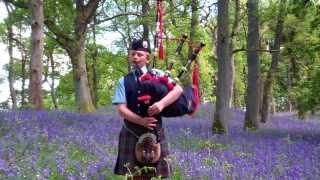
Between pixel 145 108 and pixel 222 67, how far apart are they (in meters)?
9.06

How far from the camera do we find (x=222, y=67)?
1384 cm

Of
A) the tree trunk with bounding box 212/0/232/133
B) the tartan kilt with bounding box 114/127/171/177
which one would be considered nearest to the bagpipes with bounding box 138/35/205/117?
the tartan kilt with bounding box 114/127/171/177

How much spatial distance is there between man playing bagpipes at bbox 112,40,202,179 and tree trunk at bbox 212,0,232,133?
8.57m

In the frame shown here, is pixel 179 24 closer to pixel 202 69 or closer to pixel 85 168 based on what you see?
pixel 202 69

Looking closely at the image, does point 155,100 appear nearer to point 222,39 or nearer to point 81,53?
point 222,39

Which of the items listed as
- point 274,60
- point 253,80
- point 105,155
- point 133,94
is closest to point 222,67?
point 253,80

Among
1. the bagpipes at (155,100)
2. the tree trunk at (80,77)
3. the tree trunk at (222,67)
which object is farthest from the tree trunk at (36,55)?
the bagpipes at (155,100)

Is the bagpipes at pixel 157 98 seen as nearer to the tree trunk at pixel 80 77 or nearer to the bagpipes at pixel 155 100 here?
the bagpipes at pixel 155 100

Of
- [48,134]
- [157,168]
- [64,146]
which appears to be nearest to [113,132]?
[48,134]

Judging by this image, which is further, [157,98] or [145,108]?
[145,108]

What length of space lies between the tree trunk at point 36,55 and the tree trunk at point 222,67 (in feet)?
18.0

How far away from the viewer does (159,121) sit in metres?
5.24

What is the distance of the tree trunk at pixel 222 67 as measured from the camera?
45.0ft

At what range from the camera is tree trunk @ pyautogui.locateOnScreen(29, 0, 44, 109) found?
1562 centimetres
